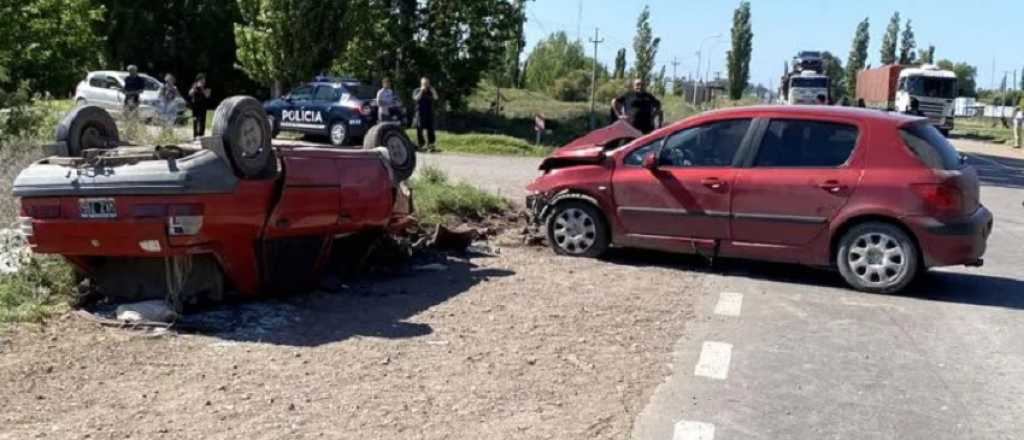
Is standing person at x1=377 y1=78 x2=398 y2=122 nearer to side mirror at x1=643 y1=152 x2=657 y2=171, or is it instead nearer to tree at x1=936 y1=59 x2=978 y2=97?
side mirror at x1=643 y1=152 x2=657 y2=171

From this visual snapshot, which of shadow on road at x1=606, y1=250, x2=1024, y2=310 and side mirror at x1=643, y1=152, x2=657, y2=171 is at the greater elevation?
side mirror at x1=643, y1=152, x2=657, y2=171

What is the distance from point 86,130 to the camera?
763 centimetres

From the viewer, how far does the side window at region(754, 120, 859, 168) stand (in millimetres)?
8672

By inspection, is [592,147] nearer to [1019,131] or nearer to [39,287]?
[39,287]

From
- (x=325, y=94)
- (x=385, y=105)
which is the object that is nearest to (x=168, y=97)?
(x=325, y=94)

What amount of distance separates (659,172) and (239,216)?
4204 mm

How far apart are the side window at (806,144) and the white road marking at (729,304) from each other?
1.37 m

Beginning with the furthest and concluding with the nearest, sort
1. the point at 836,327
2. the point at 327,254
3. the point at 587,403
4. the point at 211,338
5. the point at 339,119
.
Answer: the point at 339,119 < the point at 327,254 < the point at 836,327 < the point at 211,338 < the point at 587,403

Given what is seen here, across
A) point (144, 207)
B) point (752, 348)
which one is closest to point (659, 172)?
point (752, 348)

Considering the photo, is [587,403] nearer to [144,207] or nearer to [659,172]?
[144,207]

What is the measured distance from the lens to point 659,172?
9.34 meters

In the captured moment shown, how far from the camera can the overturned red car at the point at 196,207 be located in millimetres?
6441

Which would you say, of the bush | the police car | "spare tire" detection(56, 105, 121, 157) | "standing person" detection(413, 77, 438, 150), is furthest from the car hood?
the bush

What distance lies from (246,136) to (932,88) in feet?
155
